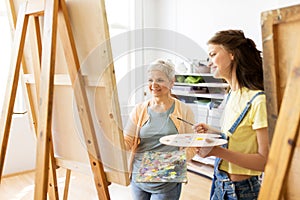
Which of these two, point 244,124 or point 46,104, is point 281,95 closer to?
point 244,124

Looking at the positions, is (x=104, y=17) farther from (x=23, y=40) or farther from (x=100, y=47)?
(x=23, y=40)

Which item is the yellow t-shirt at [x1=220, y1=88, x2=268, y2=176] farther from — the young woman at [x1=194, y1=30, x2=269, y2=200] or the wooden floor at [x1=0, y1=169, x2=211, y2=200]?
the wooden floor at [x1=0, y1=169, x2=211, y2=200]

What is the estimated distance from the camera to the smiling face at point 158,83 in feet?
4.77

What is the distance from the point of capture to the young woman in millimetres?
1195

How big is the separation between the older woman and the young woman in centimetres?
18

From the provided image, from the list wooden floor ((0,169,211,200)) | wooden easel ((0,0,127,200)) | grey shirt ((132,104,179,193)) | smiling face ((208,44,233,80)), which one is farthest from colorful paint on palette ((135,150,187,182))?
wooden floor ((0,169,211,200))

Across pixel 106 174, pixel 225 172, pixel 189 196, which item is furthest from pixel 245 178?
pixel 189 196

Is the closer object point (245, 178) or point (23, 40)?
point (245, 178)

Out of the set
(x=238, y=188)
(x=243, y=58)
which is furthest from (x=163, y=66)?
(x=238, y=188)

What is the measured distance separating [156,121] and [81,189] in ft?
6.08

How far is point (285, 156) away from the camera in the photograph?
2.24ft

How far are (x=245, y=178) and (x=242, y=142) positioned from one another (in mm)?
159

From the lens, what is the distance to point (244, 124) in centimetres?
123

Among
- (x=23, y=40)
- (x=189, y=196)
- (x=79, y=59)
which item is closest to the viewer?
(x=79, y=59)
